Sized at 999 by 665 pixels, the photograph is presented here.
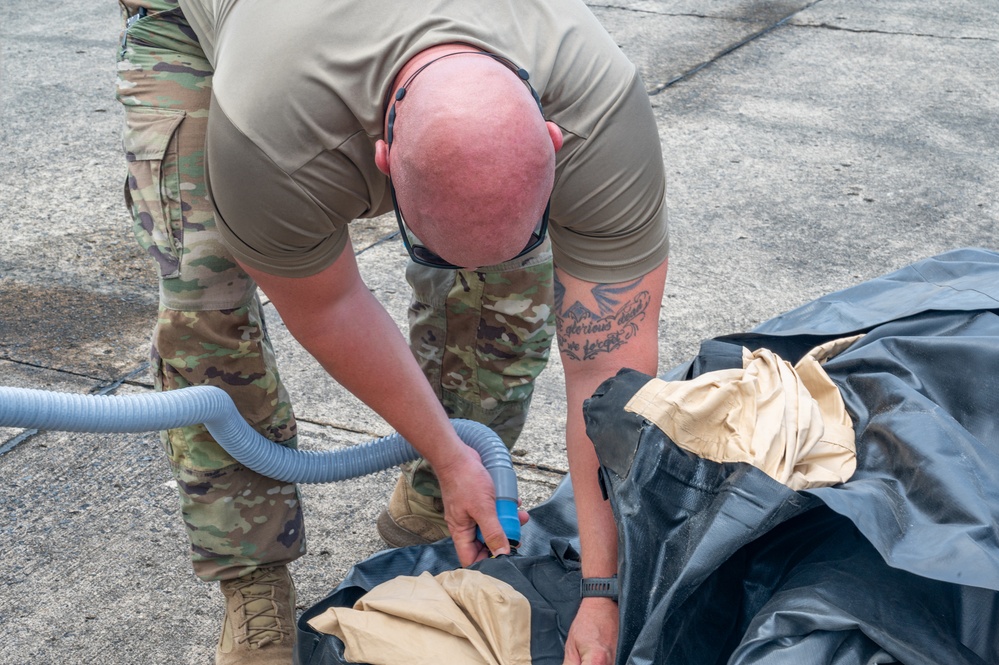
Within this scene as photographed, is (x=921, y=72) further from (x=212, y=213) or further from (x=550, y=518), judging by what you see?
(x=212, y=213)

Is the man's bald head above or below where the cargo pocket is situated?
above

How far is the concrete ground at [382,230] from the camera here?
205 cm

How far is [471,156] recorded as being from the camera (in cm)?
115

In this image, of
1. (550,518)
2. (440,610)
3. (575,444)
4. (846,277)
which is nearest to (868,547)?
(575,444)

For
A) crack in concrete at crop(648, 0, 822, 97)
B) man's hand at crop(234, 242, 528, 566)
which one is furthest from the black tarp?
crack in concrete at crop(648, 0, 822, 97)

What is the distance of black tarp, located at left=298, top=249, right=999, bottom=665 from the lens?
119cm

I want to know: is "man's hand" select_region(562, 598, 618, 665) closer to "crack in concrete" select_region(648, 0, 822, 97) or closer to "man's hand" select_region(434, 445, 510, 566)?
"man's hand" select_region(434, 445, 510, 566)

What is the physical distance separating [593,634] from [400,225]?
2.09ft

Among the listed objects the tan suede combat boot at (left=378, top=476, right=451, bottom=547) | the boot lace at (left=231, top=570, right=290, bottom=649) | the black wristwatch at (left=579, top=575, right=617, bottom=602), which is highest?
the black wristwatch at (left=579, top=575, right=617, bottom=602)

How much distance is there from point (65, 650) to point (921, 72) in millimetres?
4610

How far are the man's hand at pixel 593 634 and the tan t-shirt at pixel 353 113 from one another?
52 centimetres

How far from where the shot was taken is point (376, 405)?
1658 mm

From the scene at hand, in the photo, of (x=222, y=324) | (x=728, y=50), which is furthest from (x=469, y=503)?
(x=728, y=50)

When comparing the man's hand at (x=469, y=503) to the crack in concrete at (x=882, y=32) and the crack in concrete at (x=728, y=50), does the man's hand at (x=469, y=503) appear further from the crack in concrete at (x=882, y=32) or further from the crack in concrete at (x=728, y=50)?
the crack in concrete at (x=882, y=32)
